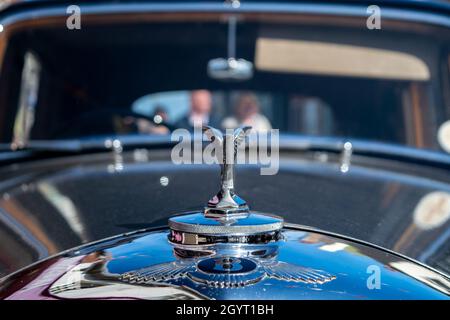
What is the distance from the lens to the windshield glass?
2.90m

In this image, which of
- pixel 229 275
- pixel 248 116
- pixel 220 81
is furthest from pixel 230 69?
pixel 229 275

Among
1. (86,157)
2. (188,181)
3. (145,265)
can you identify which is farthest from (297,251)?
(86,157)

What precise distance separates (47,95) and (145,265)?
154cm

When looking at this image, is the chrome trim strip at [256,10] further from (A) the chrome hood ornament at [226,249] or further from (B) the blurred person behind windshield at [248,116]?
(A) the chrome hood ornament at [226,249]

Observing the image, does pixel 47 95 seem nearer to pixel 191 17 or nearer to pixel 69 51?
pixel 69 51

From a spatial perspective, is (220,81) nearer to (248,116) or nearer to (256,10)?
(248,116)

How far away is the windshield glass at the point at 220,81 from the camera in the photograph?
2896 mm

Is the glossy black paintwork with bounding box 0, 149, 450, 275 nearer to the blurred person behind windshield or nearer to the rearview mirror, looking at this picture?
the blurred person behind windshield

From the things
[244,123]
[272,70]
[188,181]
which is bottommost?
[188,181]

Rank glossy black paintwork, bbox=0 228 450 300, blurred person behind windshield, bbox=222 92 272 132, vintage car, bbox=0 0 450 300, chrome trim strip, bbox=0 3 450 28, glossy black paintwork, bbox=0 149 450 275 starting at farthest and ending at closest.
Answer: chrome trim strip, bbox=0 3 450 28 → blurred person behind windshield, bbox=222 92 272 132 → vintage car, bbox=0 0 450 300 → glossy black paintwork, bbox=0 149 450 275 → glossy black paintwork, bbox=0 228 450 300

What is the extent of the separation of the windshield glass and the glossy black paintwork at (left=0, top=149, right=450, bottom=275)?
0.50ft

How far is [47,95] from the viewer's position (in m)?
3.01

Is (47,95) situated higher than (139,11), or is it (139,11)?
(139,11)

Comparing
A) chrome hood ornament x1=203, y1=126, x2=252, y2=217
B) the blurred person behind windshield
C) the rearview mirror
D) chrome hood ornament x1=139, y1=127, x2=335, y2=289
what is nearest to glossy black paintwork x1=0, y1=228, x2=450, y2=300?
chrome hood ornament x1=139, y1=127, x2=335, y2=289
